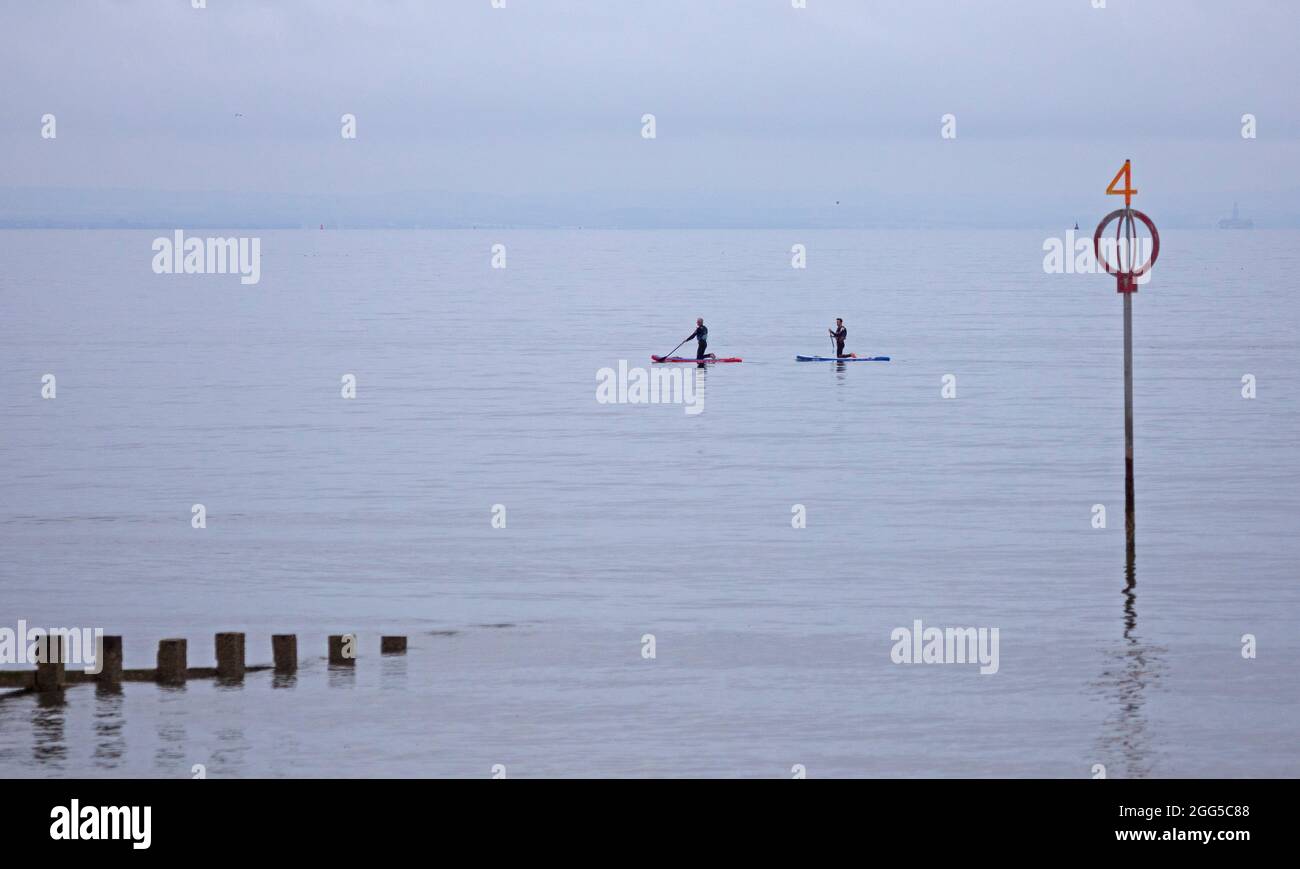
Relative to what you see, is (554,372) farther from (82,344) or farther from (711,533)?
(711,533)

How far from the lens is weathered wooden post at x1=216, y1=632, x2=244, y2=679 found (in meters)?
25.7

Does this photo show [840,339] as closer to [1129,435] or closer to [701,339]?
[701,339]

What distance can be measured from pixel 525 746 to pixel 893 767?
422cm

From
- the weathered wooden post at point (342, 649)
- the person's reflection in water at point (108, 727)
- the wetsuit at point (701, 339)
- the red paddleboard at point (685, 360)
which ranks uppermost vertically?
the wetsuit at point (701, 339)

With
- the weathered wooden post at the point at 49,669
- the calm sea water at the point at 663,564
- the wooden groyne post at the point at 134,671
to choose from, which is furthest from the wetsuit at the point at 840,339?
the weathered wooden post at the point at 49,669

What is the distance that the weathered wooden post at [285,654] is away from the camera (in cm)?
2645

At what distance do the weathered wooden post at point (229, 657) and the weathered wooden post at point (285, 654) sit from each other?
2.54 ft

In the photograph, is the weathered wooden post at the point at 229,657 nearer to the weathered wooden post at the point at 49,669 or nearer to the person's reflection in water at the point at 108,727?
the person's reflection in water at the point at 108,727

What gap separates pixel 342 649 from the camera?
27344 millimetres

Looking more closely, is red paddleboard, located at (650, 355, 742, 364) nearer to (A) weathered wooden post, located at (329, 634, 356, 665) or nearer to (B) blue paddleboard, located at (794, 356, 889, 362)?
(B) blue paddleboard, located at (794, 356, 889, 362)

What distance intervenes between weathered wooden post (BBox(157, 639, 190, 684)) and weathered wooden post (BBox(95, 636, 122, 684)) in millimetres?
507

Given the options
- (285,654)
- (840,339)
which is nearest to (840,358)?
(840,339)

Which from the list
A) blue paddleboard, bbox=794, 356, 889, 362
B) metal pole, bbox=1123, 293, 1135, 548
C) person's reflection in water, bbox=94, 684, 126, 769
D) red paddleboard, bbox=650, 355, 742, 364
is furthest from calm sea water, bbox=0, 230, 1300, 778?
red paddleboard, bbox=650, 355, 742, 364

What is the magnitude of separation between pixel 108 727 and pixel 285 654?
3.24 m
